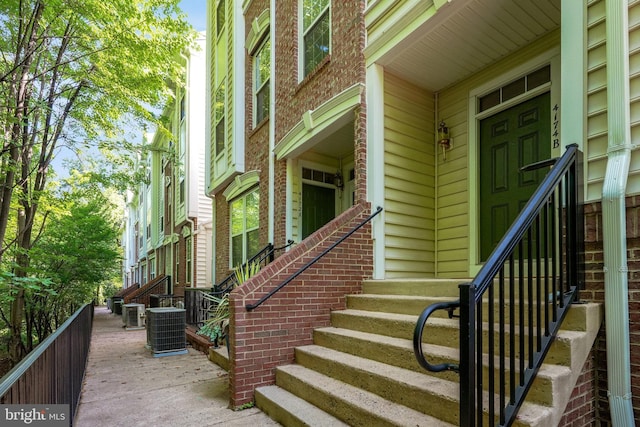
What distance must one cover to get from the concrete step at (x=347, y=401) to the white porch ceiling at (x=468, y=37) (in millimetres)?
3613

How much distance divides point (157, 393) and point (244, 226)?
4.56 m

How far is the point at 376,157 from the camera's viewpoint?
14.9 ft

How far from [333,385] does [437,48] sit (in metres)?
3.76

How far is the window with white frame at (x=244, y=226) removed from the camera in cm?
786

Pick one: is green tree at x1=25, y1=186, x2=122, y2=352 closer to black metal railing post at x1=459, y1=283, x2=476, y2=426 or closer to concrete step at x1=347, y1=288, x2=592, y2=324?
concrete step at x1=347, y1=288, x2=592, y2=324

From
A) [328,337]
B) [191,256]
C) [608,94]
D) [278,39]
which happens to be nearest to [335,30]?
[278,39]

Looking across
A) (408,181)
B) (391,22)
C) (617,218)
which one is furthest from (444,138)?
(617,218)

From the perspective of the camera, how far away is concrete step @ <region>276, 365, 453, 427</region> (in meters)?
2.43

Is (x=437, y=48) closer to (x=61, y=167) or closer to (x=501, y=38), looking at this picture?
(x=501, y=38)

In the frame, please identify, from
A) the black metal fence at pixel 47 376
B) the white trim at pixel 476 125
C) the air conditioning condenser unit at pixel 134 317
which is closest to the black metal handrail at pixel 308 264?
the white trim at pixel 476 125

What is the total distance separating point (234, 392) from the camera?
11.6 ft

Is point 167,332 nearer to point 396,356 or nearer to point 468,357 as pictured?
point 396,356

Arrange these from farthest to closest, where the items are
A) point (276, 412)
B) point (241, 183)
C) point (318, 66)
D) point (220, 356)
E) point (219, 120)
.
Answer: point (219, 120), point (241, 183), point (318, 66), point (220, 356), point (276, 412)

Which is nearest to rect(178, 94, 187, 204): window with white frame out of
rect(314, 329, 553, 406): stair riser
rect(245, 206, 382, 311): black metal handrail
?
rect(245, 206, 382, 311): black metal handrail
